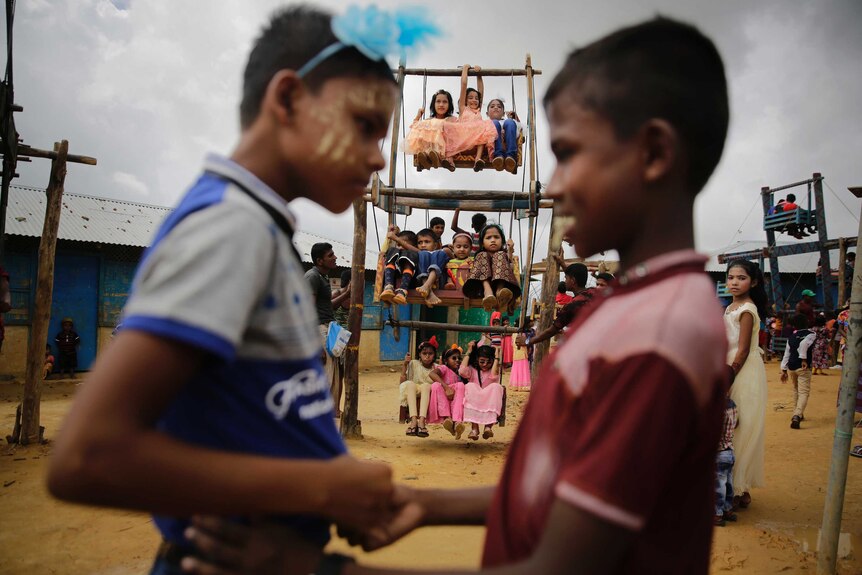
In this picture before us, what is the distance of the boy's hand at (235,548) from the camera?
78 centimetres

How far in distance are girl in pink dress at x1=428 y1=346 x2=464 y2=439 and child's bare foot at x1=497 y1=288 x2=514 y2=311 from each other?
3.91 feet

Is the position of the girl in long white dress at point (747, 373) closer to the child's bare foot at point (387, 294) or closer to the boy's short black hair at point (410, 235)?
the child's bare foot at point (387, 294)

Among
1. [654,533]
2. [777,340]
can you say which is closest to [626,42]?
[654,533]

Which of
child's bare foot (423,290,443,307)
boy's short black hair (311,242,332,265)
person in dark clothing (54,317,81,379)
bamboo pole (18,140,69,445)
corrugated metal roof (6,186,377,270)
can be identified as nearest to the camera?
bamboo pole (18,140,69,445)

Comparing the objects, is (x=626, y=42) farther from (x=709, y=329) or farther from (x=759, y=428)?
(x=759, y=428)

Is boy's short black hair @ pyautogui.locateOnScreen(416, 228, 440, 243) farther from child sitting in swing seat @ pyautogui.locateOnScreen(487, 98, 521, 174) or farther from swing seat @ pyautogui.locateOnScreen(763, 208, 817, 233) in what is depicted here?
swing seat @ pyautogui.locateOnScreen(763, 208, 817, 233)

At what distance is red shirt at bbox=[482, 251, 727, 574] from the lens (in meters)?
0.66

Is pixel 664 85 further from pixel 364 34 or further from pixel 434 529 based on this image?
pixel 434 529

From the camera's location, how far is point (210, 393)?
2.65ft

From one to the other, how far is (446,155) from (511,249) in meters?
1.51

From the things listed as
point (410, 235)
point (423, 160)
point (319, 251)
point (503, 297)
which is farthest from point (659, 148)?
point (410, 235)

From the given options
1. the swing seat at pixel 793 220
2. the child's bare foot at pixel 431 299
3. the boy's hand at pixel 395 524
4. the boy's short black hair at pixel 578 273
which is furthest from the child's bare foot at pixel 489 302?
the swing seat at pixel 793 220

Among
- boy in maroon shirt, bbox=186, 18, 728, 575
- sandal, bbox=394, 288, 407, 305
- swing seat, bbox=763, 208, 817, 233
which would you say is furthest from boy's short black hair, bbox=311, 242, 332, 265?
swing seat, bbox=763, 208, 817, 233

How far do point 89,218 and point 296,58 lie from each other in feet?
53.1
